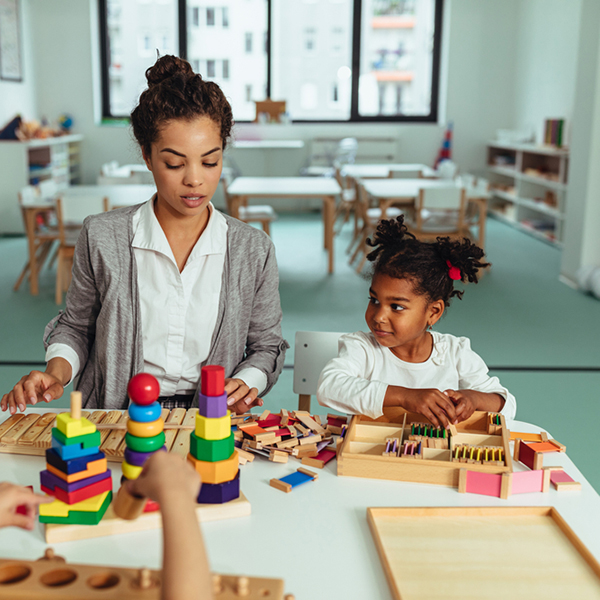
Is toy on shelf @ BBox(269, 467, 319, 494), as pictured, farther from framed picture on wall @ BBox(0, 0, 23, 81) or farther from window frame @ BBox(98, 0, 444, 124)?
window frame @ BBox(98, 0, 444, 124)

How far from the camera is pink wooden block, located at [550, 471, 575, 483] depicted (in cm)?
107

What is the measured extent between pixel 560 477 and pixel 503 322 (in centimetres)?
330

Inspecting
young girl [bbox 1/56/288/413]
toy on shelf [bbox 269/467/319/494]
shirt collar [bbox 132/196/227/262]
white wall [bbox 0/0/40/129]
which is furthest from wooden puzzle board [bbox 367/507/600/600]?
white wall [bbox 0/0/40/129]

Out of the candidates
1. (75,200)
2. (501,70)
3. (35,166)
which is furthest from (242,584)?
(501,70)

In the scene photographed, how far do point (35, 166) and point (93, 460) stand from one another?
7.30 metres

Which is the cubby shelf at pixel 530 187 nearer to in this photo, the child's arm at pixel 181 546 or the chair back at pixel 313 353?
the chair back at pixel 313 353

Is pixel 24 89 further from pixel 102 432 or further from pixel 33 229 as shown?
pixel 102 432

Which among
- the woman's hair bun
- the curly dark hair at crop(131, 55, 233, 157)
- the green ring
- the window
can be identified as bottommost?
the green ring

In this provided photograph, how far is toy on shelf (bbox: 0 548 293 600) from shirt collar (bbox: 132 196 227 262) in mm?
796

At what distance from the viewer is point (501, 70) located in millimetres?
8883

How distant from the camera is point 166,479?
0.62 metres

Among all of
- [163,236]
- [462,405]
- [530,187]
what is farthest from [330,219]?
[462,405]

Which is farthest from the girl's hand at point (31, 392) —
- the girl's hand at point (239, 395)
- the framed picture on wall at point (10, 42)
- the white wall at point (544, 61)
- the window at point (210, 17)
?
the window at point (210, 17)

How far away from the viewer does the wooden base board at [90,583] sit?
69 cm
